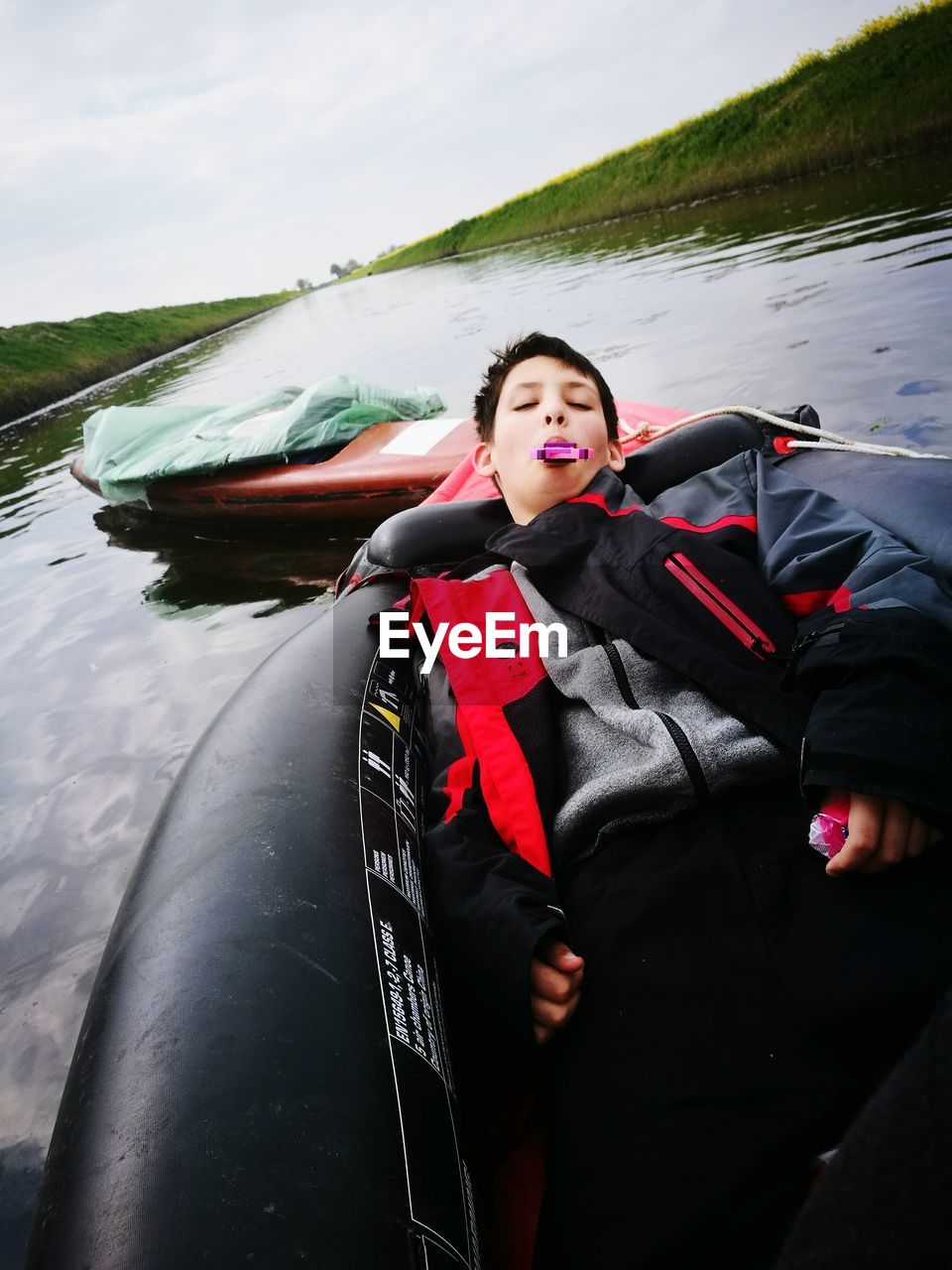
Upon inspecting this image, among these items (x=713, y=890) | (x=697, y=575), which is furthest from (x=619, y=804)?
(x=697, y=575)

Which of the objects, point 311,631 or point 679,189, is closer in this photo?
point 311,631

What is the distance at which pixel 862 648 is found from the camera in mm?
1081

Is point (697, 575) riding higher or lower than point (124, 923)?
higher

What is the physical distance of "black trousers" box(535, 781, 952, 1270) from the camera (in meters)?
0.81

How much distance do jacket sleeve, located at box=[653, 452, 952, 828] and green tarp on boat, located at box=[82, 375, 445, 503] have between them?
3946 millimetres

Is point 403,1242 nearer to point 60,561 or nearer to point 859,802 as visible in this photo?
point 859,802

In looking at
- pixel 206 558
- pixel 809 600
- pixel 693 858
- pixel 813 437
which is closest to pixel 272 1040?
pixel 693 858

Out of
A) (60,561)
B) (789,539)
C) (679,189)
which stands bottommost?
(60,561)

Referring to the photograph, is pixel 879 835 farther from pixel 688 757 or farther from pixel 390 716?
pixel 390 716

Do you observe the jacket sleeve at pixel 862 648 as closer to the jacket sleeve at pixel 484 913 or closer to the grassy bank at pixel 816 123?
the jacket sleeve at pixel 484 913

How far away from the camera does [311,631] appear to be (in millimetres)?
2158

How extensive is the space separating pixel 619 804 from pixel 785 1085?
0.45 meters

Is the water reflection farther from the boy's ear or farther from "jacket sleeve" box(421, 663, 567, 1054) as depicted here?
"jacket sleeve" box(421, 663, 567, 1054)

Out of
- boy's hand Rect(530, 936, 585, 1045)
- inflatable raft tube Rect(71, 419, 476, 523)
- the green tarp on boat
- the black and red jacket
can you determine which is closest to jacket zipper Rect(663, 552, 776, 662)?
the black and red jacket
